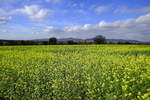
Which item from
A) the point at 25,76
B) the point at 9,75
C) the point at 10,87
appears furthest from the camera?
the point at 9,75

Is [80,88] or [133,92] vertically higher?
[133,92]

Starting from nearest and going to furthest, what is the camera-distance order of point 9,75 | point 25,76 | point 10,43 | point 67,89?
point 67,89 < point 25,76 < point 9,75 < point 10,43

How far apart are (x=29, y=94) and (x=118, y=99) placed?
3.34 meters

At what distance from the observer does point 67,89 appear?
17.4 ft

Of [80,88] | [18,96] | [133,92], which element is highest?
[133,92]

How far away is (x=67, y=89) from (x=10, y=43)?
123 feet

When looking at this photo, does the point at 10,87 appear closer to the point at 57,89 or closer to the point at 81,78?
the point at 57,89

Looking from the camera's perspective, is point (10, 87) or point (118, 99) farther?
point (10, 87)

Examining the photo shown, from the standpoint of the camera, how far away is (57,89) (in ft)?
18.1

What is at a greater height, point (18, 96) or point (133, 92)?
point (133, 92)

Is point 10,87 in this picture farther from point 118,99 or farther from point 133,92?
point 133,92

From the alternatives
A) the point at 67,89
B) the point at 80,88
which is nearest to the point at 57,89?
the point at 67,89

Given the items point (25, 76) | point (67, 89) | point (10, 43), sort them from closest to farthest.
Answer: point (67, 89)
point (25, 76)
point (10, 43)

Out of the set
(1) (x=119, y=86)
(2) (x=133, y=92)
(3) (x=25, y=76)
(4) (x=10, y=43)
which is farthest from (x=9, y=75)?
(4) (x=10, y=43)
